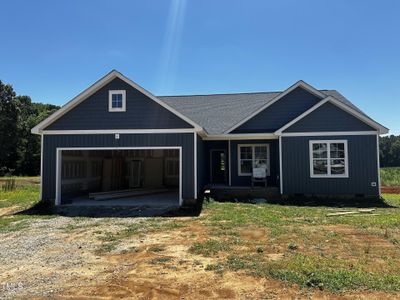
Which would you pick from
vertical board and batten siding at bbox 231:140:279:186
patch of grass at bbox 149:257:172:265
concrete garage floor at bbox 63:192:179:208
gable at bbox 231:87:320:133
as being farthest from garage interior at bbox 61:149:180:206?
patch of grass at bbox 149:257:172:265

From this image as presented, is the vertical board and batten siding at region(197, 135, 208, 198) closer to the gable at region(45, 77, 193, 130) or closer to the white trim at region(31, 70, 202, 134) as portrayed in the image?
the gable at region(45, 77, 193, 130)

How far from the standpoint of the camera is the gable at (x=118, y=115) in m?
13.7

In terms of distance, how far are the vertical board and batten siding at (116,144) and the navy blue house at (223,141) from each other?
4 cm

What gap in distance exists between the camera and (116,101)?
1395 centimetres

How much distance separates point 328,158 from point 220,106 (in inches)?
316

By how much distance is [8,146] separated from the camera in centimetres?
4338

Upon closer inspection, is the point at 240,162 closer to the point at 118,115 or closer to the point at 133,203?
the point at 133,203

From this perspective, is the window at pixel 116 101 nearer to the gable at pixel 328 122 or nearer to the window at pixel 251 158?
the window at pixel 251 158

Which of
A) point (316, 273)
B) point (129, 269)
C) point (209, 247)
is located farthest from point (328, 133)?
point (129, 269)

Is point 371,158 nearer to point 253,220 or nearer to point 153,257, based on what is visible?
point 253,220

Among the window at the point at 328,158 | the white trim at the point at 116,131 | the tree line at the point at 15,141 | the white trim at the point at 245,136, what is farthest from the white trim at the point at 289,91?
the tree line at the point at 15,141

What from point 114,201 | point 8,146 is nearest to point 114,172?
point 114,201

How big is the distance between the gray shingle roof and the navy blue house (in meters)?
0.17

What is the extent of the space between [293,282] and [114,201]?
11033 mm
